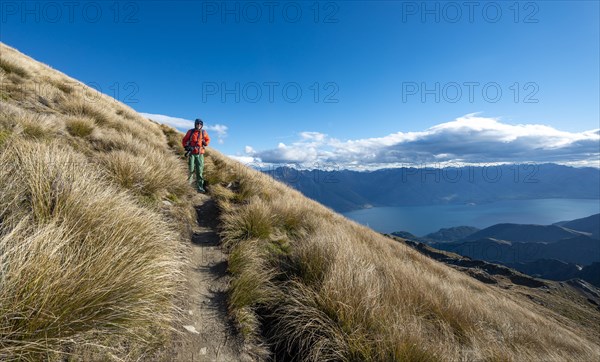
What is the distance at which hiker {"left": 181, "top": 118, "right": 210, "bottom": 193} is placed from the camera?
10.4 meters

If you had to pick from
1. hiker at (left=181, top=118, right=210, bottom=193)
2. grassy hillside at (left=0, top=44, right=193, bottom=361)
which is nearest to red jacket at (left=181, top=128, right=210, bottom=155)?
hiker at (left=181, top=118, right=210, bottom=193)

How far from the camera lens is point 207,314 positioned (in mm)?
3568

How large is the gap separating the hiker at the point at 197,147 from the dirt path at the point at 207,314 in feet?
17.2

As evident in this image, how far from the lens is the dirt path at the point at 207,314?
9.78 feet

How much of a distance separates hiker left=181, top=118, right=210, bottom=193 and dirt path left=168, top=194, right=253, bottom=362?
5.25 m

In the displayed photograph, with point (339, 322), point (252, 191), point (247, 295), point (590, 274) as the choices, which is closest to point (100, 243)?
point (247, 295)

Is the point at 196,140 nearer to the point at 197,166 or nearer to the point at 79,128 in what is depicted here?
the point at 197,166

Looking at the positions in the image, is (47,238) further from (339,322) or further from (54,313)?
(339,322)

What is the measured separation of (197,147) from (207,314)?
8277mm

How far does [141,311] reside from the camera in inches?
99.7

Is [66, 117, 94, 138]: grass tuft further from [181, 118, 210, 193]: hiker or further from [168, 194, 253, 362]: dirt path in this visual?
[168, 194, 253, 362]: dirt path

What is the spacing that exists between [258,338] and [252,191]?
631cm

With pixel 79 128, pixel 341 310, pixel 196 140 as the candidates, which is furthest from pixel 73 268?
pixel 196 140

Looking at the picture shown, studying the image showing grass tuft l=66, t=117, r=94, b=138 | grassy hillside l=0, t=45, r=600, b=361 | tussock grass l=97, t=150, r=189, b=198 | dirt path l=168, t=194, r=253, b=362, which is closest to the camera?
grassy hillside l=0, t=45, r=600, b=361
